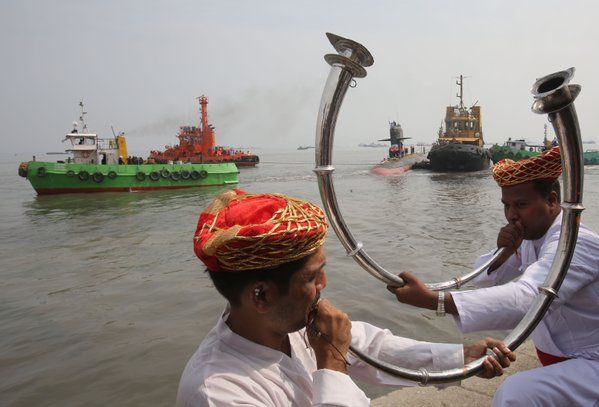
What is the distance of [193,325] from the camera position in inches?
241

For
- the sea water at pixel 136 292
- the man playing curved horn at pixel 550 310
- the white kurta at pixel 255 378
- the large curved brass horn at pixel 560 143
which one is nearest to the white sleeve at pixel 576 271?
the man playing curved horn at pixel 550 310

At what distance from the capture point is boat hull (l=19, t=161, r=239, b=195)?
2439 centimetres

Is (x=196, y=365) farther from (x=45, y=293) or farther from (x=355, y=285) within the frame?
(x=45, y=293)

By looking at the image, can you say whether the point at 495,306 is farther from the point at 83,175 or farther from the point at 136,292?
the point at 83,175

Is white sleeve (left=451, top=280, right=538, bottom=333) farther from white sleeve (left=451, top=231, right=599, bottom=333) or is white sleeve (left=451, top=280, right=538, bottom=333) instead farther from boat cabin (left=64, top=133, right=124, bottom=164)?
boat cabin (left=64, top=133, right=124, bottom=164)

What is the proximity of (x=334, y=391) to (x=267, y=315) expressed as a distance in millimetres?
330

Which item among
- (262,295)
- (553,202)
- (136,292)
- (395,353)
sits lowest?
(136,292)

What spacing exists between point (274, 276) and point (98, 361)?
4786 millimetres

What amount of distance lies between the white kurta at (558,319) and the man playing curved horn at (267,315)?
0.31m

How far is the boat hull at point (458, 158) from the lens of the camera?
36656 mm

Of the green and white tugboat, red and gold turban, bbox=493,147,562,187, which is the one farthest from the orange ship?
red and gold turban, bbox=493,147,562,187

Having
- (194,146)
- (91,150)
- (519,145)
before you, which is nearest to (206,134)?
(194,146)

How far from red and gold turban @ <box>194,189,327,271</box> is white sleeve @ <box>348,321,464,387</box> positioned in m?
0.68

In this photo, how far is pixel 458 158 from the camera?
36.9 metres
